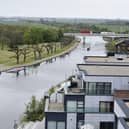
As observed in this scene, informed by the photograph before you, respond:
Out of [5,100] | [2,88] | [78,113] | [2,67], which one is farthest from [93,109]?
[2,67]

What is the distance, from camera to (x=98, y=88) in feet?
44.0

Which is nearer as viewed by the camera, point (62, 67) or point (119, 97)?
point (119, 97)

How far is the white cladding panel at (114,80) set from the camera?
529 inches

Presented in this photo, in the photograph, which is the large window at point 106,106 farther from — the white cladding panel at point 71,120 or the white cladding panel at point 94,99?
the white cladding panel at point 71,120

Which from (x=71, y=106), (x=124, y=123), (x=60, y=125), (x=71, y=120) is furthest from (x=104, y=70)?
(x=124, y=123)

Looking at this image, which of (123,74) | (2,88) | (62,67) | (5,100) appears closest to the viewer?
(123,74)

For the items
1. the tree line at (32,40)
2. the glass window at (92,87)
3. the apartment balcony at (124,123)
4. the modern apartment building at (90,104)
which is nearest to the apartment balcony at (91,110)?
the modern apartment building at (90,104)

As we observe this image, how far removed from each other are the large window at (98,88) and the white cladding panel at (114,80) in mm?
99

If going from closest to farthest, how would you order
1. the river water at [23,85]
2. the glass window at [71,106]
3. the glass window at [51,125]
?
the glass window at [51,125]
the glass window at [71,106]
the river water at [23,85]

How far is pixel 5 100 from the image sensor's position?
22234 millimetres

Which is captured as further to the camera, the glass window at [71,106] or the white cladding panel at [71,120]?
the glass window at [71,106]

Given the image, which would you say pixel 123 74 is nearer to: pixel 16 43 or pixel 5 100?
pixel 5 100

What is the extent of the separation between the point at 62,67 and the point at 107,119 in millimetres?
26262

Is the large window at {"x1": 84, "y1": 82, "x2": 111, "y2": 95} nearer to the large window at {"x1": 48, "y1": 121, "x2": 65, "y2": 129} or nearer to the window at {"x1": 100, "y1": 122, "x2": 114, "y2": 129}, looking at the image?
the window at {"x1": 100, "y1": 122, "x2": 114, "y2": 129}
